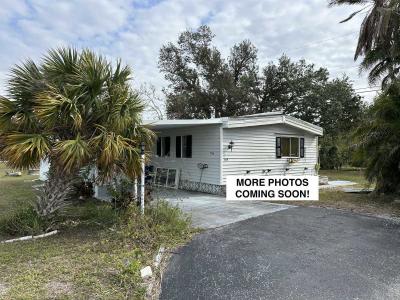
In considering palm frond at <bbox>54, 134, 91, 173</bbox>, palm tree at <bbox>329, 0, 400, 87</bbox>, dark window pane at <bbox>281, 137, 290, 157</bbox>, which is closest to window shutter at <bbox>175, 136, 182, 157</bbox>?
dark window pane at <bbox>281, 137, 290, 157</bbox>

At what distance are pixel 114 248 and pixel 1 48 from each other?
661 centimetres

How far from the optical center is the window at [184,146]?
1225 centimetres

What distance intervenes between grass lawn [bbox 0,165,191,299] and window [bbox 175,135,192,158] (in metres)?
5.98

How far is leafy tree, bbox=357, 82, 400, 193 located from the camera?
9219 millimetres

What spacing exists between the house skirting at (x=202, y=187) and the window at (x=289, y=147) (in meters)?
3.05

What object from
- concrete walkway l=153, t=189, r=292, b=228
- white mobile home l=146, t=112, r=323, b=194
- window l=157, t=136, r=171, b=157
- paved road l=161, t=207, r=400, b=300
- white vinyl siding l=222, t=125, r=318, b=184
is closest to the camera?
paved road l=161, t=207, r=400, b=300

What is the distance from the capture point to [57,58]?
5.82m

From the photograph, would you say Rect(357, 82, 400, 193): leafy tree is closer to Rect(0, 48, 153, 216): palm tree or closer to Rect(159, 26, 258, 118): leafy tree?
Rect(0, 48, 153, 216): palm tree

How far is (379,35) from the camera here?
11281 mm

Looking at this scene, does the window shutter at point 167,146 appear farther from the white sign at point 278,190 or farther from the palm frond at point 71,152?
the palm frond at point 71,152

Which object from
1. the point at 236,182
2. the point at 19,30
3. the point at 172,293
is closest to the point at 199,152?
the point at 236,182

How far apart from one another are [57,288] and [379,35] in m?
11.9

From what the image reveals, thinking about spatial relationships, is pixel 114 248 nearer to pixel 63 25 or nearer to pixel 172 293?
pixel 172 293

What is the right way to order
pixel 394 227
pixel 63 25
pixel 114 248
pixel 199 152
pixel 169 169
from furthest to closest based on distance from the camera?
pixel 169 169, pixel 199 152, pixel 63 25, pixel 394 227, pixel 114 248
